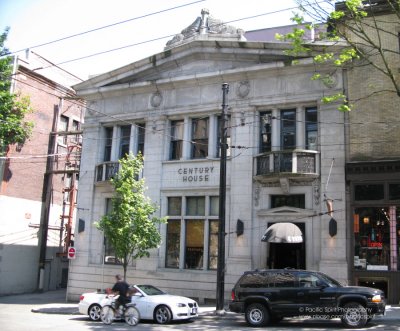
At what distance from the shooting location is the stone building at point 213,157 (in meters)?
20.6

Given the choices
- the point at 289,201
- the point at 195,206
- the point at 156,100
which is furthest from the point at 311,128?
the point at 156,100

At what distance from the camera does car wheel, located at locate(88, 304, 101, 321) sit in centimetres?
1761

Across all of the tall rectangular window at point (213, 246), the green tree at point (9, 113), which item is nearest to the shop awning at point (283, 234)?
the tall rectangular window at point (213, 246)

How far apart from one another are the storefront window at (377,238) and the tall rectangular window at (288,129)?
4.25 metres

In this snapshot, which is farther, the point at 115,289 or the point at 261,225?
the point at 261,225

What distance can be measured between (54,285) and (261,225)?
653 inches

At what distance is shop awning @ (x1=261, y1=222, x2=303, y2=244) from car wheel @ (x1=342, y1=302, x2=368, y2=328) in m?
5.21

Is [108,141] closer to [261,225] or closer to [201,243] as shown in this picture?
[201,243]

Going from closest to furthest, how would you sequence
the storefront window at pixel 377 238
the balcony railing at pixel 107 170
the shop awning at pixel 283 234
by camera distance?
the storefront window at pixel 377 238 < the shop awning at pixel 283 234 < the balcony railing at pixel 107 170

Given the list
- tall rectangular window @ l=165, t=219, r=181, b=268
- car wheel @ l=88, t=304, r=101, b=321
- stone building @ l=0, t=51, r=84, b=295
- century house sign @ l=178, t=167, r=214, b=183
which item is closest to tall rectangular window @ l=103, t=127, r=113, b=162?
stone building @ l=0, t=51, r=84, b=295

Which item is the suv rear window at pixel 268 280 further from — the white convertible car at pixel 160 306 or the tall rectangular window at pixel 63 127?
the tall rectangular window at pixel 63 127

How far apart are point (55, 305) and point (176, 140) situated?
32.6 feet

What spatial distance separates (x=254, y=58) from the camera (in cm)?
2291

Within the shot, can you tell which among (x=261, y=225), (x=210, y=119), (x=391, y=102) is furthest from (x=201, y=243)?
(x=391, y=102)
